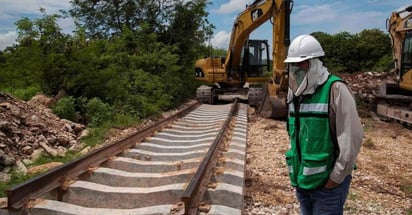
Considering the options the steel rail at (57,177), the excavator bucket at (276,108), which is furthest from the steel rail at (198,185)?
the excavator bucket at (276,108)

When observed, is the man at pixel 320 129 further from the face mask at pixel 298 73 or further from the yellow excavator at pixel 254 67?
the yellow excavator at pixel 254 67

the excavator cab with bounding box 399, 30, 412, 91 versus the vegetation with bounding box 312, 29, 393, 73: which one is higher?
the vegetation with bounding box 312, 29, 393, 73

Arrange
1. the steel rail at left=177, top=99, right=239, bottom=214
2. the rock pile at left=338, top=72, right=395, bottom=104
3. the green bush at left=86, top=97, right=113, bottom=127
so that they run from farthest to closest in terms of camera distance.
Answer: the rock pile at left=338, top=72, right=395, bottom=104 < the green bush at left=86, top=97, right=113, bottom=127 < the steel rail at left=177, top=99, right=239, bottom=214

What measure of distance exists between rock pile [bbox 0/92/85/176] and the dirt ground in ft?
10.9

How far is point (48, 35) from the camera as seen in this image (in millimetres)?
11539

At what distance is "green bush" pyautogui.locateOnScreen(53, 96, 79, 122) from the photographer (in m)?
10.0

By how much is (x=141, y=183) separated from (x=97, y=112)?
5.88 m

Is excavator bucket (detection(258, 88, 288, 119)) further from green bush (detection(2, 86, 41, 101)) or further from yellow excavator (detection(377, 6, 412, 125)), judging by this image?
green bush (detection(2, 86, 41, 101))

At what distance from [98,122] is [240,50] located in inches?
310

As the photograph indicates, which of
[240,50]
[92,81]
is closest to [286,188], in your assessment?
[92,81]

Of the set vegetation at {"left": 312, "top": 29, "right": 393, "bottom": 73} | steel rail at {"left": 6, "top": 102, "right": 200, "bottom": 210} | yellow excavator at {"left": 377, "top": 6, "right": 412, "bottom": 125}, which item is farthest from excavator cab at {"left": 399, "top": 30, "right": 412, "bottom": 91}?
vegetation at {"left": 312, "top": 29, "right": 393, "bottom": 73}

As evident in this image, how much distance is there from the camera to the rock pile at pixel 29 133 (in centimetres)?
666

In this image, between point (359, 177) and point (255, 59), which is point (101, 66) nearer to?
point (255, 59)

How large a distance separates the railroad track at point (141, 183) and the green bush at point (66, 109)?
3.36 metres
